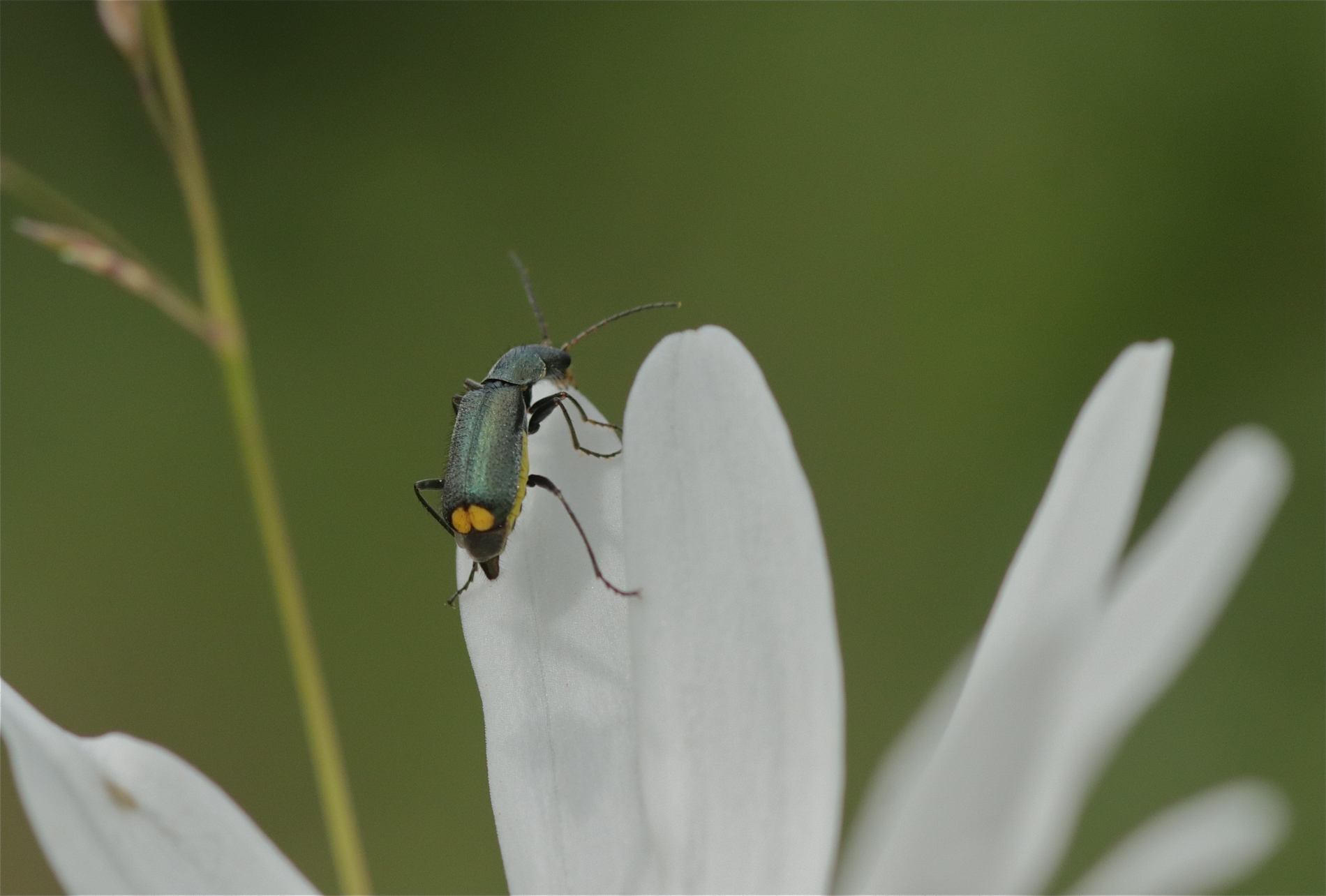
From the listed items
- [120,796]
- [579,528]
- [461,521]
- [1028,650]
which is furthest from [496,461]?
[1028,650]

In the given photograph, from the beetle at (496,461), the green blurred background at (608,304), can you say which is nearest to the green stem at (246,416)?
the beetle at (496,461)

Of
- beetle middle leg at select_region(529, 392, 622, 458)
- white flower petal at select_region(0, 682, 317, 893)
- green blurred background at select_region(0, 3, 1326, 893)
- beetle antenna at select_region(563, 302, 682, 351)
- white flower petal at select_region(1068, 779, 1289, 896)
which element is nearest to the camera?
white flower petal at select_region(1068, 779, 1289, 896)

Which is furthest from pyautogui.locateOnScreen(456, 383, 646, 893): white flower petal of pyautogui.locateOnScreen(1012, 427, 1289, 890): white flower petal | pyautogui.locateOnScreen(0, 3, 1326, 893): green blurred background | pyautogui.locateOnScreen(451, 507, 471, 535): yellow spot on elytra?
pyautogui.locateOnScreen(0, 3, 1326, 893): green blurred background

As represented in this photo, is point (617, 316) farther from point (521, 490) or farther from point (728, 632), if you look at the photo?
point (728, 632)

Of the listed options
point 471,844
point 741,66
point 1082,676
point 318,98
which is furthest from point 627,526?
point 318,98

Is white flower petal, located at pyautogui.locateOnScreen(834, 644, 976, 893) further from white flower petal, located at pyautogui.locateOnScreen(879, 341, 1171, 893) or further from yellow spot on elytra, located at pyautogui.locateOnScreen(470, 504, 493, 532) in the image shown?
yellow spot on elytra, located at pyautogui.locateOnScreen(470, 504, 493, 532)

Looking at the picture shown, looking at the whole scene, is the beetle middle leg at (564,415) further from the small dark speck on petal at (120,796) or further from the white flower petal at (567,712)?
the small dark speck on petal at (120,796)
